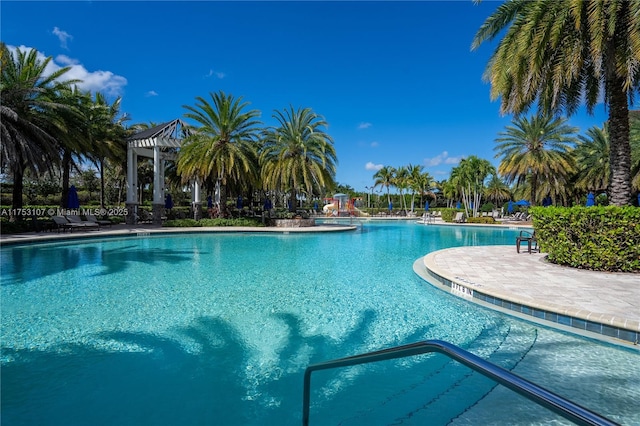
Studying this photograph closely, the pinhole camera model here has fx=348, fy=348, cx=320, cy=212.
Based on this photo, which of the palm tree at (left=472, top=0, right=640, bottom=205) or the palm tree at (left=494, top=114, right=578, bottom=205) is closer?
the palm tree at (left=472, top=0, right=640, bottom=205)

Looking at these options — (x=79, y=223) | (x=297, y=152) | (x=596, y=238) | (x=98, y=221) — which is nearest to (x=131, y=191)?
(x=98, y=221)

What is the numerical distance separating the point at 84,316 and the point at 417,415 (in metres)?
5.79

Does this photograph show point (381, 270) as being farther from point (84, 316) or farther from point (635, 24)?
point (635, 24)

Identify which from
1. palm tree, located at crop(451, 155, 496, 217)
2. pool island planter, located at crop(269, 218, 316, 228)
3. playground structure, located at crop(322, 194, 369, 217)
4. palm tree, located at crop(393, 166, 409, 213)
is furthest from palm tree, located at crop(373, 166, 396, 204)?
pool island planter, located at crop(269, 218, 316, 228)

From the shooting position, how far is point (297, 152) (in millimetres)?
25047

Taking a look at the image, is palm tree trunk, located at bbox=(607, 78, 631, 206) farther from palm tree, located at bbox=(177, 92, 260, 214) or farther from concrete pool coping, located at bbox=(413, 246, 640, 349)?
palm tree, located at bbox=(177, 92, 260, 214)

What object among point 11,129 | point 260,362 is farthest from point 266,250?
point 11,129

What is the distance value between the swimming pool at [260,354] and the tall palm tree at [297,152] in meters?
15.8

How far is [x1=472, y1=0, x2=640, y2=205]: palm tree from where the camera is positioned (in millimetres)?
8133

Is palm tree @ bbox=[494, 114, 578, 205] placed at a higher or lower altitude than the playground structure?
higher

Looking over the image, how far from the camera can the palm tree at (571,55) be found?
26.7ft

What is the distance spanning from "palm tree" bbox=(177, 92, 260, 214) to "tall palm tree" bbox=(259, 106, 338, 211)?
4.82 feet

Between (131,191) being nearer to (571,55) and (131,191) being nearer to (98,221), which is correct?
(98,221)

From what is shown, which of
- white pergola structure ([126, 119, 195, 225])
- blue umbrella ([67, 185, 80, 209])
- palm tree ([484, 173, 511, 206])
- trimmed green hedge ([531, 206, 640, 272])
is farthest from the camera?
palm tree ([484, 173, 511, 206])
